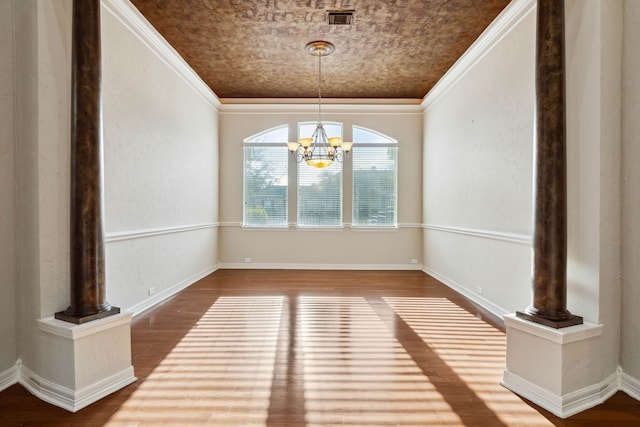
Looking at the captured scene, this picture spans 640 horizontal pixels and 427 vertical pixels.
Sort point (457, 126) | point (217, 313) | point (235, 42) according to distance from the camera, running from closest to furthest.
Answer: point (217, 313), point (235, 42), point (457, 126)

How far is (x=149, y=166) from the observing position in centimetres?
404

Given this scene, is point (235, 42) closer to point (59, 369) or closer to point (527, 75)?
point (527, 75)

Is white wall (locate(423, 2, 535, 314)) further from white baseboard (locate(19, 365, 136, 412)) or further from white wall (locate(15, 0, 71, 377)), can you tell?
white wall (locate(15, 0, 71, 377))

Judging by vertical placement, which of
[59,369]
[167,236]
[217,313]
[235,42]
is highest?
[235,42]

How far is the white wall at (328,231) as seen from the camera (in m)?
6.71

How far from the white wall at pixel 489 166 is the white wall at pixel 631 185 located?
1.03m

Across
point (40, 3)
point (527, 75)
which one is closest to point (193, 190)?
point (40, 3)

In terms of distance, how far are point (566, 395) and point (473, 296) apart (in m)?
2.52

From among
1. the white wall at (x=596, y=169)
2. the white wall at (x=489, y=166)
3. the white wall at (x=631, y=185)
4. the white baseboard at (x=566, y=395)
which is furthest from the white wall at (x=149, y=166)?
the white wall at (x=631, y=185)

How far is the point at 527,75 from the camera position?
3.29 metres

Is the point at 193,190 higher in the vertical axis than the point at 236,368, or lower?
higher

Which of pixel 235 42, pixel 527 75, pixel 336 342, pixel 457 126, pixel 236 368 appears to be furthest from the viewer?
pixel 457 126

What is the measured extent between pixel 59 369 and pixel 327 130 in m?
5.75

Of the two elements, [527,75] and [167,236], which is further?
[167,236]
